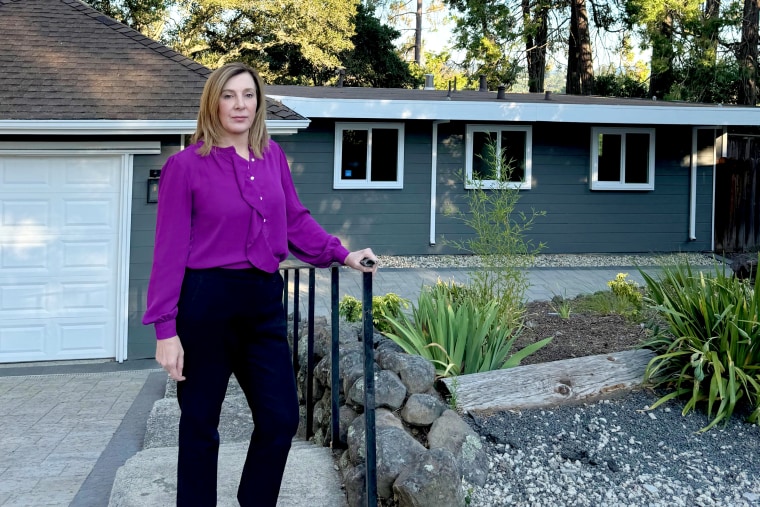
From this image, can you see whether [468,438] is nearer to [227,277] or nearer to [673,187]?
[227,277]

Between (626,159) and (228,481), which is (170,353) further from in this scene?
(626,159)

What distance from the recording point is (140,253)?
7.68m

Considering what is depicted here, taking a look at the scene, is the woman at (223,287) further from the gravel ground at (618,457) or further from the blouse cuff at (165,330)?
the gravel ground at (618,457)

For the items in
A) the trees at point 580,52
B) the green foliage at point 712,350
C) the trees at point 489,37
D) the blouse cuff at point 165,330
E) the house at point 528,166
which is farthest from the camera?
the trees at point 489,37

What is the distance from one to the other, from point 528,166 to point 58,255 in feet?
30.5

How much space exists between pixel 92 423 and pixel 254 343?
3.16 metres

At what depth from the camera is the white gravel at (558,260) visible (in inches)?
517

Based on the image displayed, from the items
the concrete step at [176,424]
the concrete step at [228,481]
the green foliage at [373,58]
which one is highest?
the green foliage at [373,58]

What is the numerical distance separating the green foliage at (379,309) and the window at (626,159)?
9077mm

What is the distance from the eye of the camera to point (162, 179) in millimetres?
2652

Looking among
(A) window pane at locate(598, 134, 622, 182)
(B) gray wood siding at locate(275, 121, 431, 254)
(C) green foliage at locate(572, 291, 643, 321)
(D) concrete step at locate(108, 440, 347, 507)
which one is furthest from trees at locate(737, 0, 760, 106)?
(D) concrete step at locate(108, 440, 347, 507)

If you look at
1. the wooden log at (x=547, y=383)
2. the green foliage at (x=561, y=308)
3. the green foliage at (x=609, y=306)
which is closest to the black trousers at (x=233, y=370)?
the wooden log at (x=547, y=383)

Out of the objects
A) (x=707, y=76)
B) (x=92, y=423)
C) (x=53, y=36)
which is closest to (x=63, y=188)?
(x=53, y=36)

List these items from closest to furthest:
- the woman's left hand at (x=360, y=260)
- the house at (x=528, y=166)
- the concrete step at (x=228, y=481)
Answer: the woman's left hand at (x=360, y=260) < the concrete step at (x=228, y=481) < the house at (x=528, y=166)
